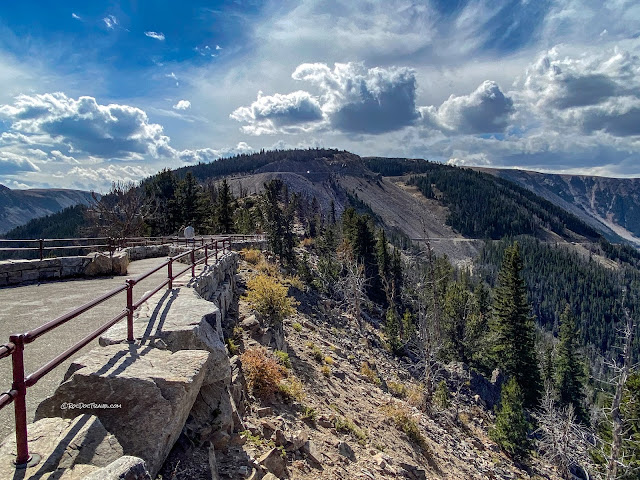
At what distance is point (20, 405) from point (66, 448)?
51 cm

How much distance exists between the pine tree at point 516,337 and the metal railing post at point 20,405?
135 feet

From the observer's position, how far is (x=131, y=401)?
143 inches

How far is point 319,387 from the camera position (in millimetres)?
11391

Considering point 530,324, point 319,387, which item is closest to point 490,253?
point 530,324

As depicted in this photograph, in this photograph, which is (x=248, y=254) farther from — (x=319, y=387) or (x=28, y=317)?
(x=28, y=317)

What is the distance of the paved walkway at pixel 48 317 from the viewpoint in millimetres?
4820

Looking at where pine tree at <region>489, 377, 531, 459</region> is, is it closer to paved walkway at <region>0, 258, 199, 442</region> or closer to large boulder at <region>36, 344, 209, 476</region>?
paved walkway at <region>0, 258, 199, 442</region>

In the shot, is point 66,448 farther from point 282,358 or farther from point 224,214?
point 224,214

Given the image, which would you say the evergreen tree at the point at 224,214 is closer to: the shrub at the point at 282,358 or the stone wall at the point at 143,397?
the shrub at the point at 282,358

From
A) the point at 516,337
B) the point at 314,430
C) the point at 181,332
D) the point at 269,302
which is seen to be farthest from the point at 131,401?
the point at 516,337

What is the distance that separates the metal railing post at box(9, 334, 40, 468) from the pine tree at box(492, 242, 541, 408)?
41000 mm

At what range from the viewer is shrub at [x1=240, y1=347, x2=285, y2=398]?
814cm

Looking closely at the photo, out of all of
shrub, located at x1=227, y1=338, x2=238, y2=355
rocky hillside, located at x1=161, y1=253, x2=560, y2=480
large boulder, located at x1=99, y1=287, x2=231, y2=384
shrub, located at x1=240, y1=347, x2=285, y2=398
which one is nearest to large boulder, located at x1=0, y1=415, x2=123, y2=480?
rocky hillside, located at x1=161, y1=253, x2=560, y2=480

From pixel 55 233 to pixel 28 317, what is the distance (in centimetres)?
13103
